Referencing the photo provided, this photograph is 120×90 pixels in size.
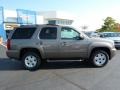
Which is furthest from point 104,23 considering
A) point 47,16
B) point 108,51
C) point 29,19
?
point 108,51

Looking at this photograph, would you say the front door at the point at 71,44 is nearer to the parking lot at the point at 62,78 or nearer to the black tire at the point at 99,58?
the black tire at the point at 99,58

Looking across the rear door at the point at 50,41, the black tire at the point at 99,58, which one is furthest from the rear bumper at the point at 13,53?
the black tire at the point at 99,58

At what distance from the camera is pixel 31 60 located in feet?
35.1

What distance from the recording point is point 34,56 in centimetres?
1068

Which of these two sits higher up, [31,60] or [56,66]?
[31,60]

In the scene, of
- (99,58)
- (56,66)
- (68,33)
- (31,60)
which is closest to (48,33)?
(68,33)

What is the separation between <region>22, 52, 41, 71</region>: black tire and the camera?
10656 millimetres

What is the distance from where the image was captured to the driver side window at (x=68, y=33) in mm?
10656

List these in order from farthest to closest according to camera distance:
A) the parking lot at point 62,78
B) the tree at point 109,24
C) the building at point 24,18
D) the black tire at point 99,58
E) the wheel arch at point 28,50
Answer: the tree at point 109,24 → the building at point 24,18 → the black tire at point 99,58 → the wheel arch at point 28,50 → the parking lot at point 62,78

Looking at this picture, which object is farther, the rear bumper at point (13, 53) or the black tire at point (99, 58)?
the black tire at point (99, 58)

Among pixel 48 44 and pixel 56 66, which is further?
pixel 56 66

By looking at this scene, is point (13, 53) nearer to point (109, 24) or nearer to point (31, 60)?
point (31, 60)

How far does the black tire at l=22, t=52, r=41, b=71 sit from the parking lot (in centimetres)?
27

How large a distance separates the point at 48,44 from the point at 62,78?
7.37ft
